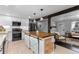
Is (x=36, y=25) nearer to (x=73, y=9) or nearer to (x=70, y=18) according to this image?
(x=70, y=18)

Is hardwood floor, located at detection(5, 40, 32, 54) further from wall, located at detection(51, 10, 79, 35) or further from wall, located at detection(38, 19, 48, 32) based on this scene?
wall, located at detection(38, 19, 48, 32)

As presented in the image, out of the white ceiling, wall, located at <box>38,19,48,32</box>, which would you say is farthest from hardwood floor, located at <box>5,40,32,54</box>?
wall, located at <box>38,19,48,32</box>

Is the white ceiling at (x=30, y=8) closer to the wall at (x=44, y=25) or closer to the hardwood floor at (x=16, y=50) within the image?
the hardwood floor at (x=16, y=50)

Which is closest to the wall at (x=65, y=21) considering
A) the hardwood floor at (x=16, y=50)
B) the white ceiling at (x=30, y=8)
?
the white ceiling at (x=30, y=8)

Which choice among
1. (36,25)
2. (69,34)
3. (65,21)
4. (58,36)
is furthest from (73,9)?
(36,25)

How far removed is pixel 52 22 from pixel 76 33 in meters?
2.10

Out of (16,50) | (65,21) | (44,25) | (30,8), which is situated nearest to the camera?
(16,50)

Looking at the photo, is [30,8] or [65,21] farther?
[65,21]

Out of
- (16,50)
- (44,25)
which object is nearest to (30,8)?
(16,50)

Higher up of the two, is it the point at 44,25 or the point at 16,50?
the point at 44,25

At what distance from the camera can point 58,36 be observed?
213 inches

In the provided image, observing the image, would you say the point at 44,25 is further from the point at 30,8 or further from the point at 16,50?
the point at 16,50

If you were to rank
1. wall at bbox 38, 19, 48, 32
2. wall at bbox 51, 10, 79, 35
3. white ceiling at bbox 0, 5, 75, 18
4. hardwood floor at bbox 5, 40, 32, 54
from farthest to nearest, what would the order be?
wall at bbox 38, 19, 48, 32 → wall at bbox 51, 10, 79, 35 → white ceiling at bbox 0, 5, 75, 18 → hardwood floor at bbox 5, 40, 32, 54

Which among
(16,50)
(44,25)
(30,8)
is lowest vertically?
(16,50)
